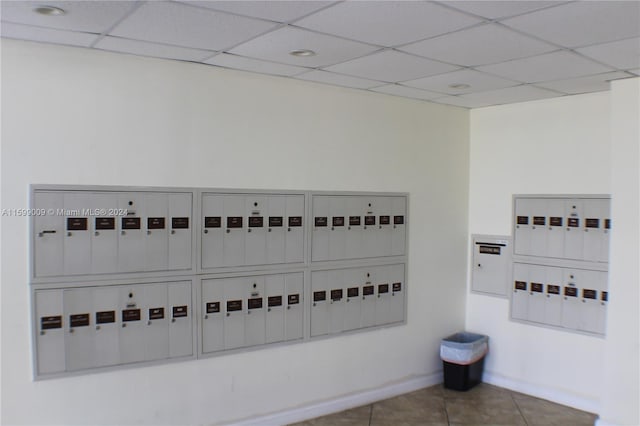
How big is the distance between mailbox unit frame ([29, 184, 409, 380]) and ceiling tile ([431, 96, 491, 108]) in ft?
3.06

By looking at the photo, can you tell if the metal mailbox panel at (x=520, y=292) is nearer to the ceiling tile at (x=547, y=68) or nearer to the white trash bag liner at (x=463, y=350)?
the white trash bag liner at (x=463, y=350)

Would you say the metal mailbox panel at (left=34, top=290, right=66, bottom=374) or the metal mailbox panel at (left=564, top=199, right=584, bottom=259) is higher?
the metal mailbox panel at (left=564, top=199, right=584, bottom=259)

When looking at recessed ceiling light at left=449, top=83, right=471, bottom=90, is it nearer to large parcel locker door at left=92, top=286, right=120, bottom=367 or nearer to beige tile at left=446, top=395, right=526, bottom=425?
beige tile at left=446, top=395, right=526, bottom=425

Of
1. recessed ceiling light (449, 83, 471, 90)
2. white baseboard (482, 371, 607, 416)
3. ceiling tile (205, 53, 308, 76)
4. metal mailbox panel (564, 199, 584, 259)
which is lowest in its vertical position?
white baseboard (482, 371, 607, 416)

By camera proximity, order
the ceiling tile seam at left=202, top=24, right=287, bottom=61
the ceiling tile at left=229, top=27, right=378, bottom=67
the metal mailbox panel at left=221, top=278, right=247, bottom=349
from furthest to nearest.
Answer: the metal mailbox panel at left=221, top=278, right=247, bottom=349
the ceiling tile at left=229, top=27, right=378, bottom=67
the ceiling tile seam at left=202, top=24, right=287, bottom=61

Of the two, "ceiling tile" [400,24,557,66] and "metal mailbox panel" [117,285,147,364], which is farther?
"metal mailbox panel" [117,285,147,364]

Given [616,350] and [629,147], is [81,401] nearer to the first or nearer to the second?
[616,350]

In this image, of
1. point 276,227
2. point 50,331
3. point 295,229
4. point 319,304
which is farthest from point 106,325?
point 319,304

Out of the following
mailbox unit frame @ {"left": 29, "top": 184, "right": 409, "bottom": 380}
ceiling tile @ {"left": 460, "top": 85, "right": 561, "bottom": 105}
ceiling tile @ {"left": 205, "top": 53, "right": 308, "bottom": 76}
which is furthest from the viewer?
ceiling tile @ {"left": 460, "top": 85, "right": 561, "bottom": 105}

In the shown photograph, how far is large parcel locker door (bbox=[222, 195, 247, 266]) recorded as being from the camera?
12.0 ft

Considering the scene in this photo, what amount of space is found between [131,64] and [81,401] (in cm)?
207

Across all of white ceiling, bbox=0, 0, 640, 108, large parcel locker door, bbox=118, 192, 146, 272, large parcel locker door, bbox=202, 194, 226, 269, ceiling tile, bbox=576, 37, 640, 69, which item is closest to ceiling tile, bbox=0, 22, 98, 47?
white ceiling, bbox=0, 0, 640, 108

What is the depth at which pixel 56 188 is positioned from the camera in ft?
10.1

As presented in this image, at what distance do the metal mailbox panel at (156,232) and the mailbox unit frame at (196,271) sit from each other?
0.04 ft
